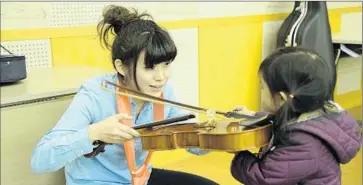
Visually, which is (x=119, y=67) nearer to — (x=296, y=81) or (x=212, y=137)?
(x=212, y=137)

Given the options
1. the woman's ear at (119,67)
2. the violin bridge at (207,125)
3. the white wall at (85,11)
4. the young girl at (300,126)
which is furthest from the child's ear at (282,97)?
the white wall at (85,11)

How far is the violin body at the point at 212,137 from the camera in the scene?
130 cm

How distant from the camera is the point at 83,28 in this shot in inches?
92.6

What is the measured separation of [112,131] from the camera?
122 centimetres

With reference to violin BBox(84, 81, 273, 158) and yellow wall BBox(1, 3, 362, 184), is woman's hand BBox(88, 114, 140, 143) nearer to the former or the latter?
violin BBox(84, 81, 273, 158)

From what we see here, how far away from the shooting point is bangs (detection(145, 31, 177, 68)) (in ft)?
4.54

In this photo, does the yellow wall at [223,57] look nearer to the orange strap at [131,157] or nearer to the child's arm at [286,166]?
the orange strap at [131,157]

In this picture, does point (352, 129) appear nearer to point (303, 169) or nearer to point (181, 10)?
point (303, 169)

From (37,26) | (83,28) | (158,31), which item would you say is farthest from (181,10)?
(158,31)

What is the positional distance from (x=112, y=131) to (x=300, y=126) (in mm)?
523

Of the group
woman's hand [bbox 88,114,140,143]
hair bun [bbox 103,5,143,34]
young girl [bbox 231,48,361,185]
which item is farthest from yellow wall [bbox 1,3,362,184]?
young girl [bbox 231,48,361,185]

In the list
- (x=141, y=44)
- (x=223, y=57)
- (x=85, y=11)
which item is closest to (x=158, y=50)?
(x=141, y=44)

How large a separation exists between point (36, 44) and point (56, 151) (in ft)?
3.34

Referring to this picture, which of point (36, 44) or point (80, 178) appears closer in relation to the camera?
point (80, 178)
